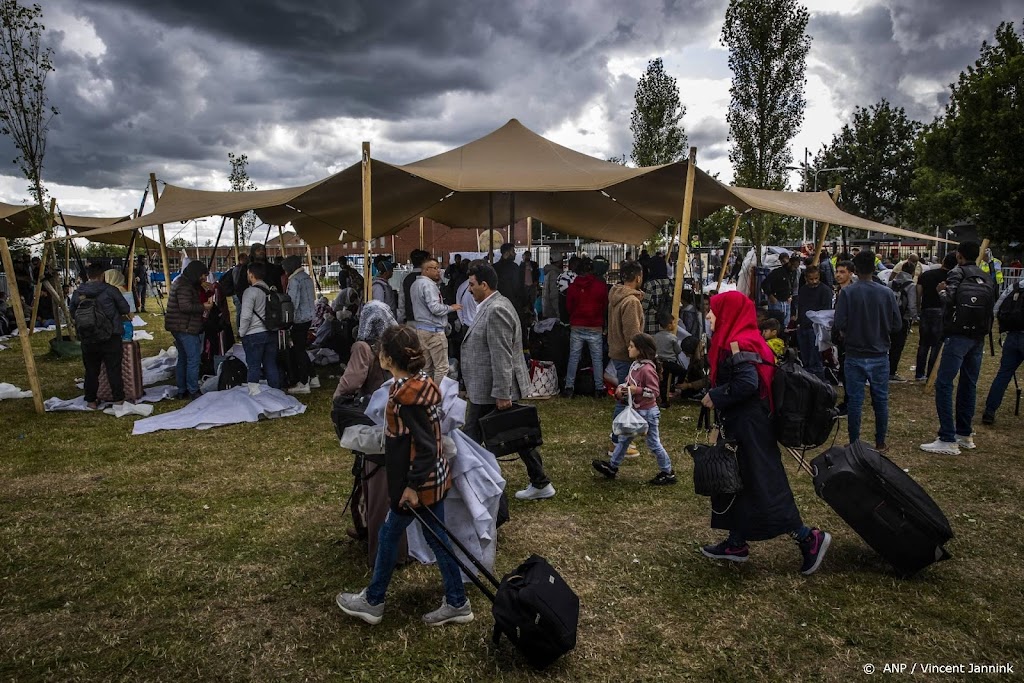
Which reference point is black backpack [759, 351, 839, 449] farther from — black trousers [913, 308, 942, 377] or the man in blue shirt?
black trousers [913, 308, 942, 377]

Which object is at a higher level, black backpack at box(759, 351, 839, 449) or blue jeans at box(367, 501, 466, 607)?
black backpack at box(759, 351, 839, 449)

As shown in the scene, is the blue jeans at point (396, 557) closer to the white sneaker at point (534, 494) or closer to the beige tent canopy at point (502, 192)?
the white sneaker at point (534, 494)

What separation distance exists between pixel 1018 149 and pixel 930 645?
2903cm

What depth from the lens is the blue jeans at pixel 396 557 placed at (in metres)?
3.24

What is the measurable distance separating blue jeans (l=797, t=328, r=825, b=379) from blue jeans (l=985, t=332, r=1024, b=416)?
2.18 meters

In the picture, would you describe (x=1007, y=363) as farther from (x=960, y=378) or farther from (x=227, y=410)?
(x=227, y=410)

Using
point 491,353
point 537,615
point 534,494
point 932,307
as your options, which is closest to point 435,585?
point 537,615

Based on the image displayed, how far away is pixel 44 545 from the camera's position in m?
4.43

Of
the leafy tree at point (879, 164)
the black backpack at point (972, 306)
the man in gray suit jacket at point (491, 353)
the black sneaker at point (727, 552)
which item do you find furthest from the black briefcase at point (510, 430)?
the leafy tree at point (879, 164)

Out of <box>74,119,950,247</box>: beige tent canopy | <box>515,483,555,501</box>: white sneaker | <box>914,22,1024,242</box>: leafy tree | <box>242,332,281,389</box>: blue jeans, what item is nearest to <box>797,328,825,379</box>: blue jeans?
<box>74,119,950,247</box>: beige tent canopy

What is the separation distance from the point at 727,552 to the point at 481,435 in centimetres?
188

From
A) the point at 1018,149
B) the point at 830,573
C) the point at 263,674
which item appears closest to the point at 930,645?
the point at 830,573

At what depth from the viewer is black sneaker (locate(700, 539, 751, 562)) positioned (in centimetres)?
408

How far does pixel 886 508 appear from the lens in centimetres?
376
